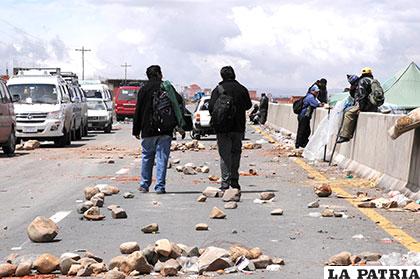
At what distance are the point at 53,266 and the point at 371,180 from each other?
29.4ft

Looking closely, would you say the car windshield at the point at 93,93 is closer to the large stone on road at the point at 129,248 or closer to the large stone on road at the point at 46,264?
the large stone on road at the point at 129,248

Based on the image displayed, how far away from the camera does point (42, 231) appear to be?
9594 mm

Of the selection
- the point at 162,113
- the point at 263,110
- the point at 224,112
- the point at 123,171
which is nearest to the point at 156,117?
the point at 162,113

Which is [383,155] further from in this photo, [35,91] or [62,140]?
[35,91]

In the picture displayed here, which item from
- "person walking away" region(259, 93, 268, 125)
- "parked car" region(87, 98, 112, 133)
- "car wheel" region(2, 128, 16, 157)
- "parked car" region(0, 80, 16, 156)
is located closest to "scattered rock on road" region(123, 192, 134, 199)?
"parked car" region(0, 80, 16, 156)

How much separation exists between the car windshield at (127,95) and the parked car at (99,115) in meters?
14.8

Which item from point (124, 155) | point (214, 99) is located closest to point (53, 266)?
point (214, 99)

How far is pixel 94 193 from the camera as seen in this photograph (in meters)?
13.5

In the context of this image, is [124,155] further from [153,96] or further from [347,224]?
[347,224]

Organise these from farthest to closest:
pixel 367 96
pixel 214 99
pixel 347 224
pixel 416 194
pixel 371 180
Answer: pixel 367 96 < pixel 371 180 < pixel 214 99 < pixel 416 194 < pixel 347 224

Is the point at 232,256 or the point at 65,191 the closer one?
the point at 232,256

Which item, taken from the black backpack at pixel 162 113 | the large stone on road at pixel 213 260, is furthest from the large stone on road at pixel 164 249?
the black backpack at pixel 162 113

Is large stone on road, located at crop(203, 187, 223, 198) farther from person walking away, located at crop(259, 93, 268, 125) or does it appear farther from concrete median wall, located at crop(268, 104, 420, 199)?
person walking away, located at crop(259, 93, 268, 125)

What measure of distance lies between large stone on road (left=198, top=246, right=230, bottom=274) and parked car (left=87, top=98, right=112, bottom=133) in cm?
3325
